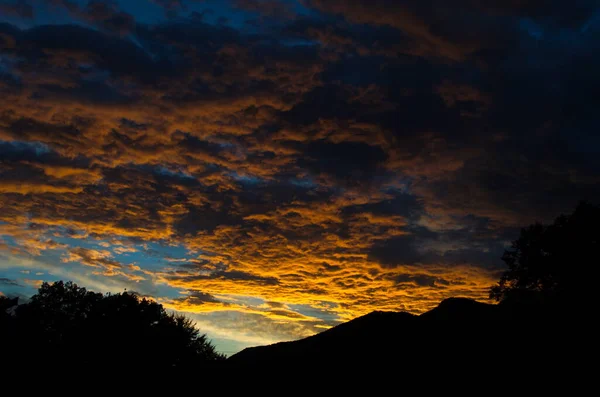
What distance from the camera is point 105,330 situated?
52.3 meters

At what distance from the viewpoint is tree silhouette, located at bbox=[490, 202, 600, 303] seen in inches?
1233

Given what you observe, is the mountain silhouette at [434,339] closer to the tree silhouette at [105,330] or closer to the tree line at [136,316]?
the tree line at [136,316]

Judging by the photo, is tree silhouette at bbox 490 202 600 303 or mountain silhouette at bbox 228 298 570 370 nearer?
mountain silhouette at bbox 228 298 570 370

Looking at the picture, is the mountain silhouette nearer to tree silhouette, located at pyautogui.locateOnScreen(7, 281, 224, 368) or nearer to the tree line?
the tree line

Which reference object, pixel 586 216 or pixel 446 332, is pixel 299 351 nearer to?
pixel 446 332

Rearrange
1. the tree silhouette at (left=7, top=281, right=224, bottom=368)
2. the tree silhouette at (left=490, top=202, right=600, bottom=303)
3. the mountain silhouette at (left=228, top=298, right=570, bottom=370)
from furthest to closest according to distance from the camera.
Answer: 1. the tree silhouette at (left=7, top=281, right=224, bottom=368)
2. the tree silhouette at (left=490, top=202, right=600, bottom=303)
3. the mountain silhouette at (left=228, top=298, right=570, bottom=370)

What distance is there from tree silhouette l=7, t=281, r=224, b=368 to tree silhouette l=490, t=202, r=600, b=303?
3164cm

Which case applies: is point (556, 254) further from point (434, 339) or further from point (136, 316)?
point (136, 316)

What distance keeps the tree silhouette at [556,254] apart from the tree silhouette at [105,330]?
104 feet

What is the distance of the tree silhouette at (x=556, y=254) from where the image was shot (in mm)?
31328

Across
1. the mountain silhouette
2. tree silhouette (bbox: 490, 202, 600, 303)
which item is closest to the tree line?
tree silhouette (bbox: 490, 202, 600, 303)

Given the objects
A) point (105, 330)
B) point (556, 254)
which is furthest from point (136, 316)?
point (556, 254)

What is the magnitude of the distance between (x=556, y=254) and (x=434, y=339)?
27.8 m

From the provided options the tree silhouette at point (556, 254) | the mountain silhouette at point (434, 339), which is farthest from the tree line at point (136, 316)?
the mountain silhouette at point (434, 339)
